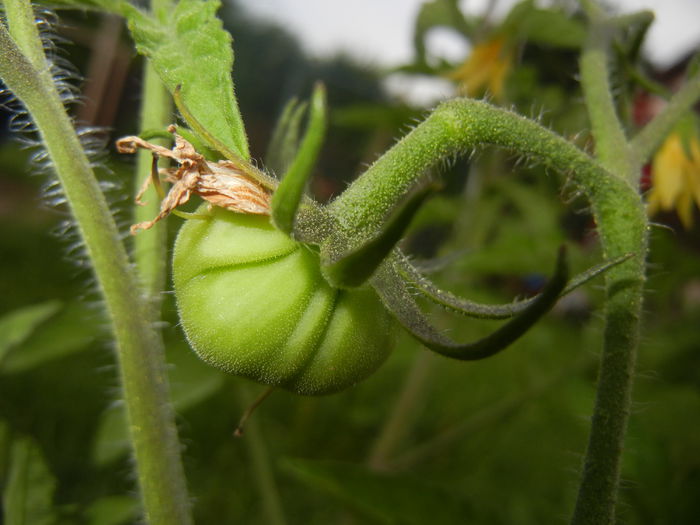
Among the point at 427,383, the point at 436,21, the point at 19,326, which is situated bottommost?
the point at 427,383

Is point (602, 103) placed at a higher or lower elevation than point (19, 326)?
higher

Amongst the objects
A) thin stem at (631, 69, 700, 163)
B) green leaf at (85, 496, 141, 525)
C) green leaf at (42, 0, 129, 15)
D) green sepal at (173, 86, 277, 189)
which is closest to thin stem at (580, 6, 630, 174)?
thin stem at (631, 69, 700, 163)

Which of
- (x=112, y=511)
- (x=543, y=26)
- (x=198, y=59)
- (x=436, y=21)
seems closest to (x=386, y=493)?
(x=112, y=511)

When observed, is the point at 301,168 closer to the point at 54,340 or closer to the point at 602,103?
the point at 602,103

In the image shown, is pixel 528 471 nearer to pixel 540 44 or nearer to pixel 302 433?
pixel 302 433

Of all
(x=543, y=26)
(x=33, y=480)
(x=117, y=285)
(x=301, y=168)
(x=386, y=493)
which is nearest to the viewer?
(x=301, y=168)

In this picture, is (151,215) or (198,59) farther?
(151,215)

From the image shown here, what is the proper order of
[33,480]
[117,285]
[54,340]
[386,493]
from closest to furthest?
1. [117,285]
2. [33,480]
3. [386,493]
4. [54,340]
